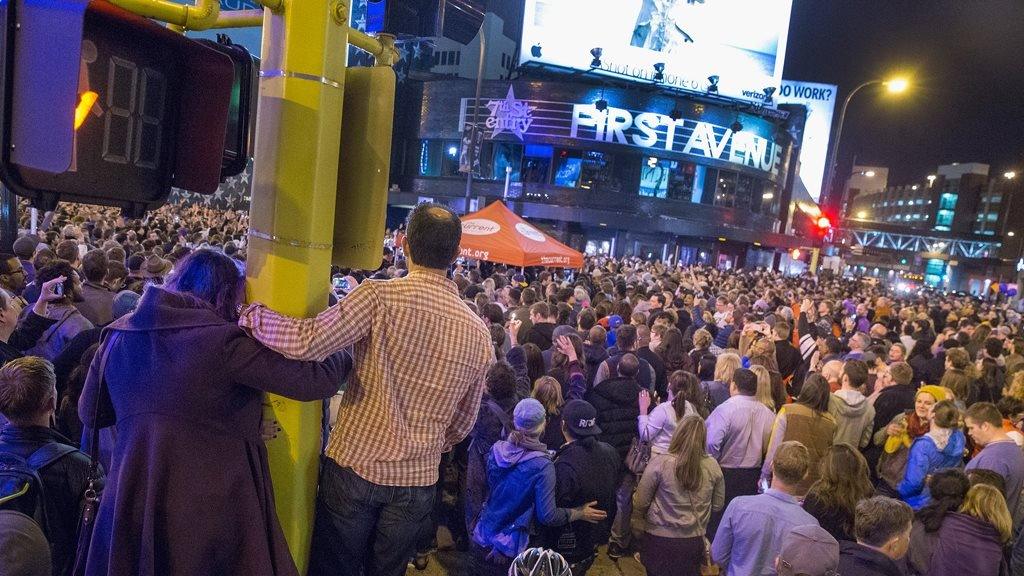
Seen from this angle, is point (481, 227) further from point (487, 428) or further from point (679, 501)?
point (679, 501)

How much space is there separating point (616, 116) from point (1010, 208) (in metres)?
70.6

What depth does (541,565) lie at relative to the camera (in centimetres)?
265

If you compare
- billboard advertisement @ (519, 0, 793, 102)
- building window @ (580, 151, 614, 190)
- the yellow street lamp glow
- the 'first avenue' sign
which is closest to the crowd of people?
the yellow street lamp glow

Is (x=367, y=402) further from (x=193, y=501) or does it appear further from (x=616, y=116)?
(x=616, y=116)

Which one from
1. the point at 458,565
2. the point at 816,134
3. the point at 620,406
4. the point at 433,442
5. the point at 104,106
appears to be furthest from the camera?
the point at 816,134

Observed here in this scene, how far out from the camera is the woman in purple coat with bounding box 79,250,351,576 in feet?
6.79

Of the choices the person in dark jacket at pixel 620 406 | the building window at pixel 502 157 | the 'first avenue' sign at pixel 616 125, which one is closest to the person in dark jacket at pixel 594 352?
the person in dark jacket at pixel 620 406

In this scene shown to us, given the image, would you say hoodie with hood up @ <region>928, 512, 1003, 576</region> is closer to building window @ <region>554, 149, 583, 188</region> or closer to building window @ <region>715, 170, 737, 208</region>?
building window @ <region>554, 149, 583, 188</region>

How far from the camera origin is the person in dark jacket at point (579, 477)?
422 cm

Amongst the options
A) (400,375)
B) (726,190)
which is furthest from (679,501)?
(726,190)

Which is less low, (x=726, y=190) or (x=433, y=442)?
(x=726, y=190)

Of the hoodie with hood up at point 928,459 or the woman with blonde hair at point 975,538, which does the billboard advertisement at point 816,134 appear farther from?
the woman with blonde hair at point 975,538

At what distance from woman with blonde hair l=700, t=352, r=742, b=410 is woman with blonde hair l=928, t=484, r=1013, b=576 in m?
2.57

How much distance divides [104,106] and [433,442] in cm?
170
